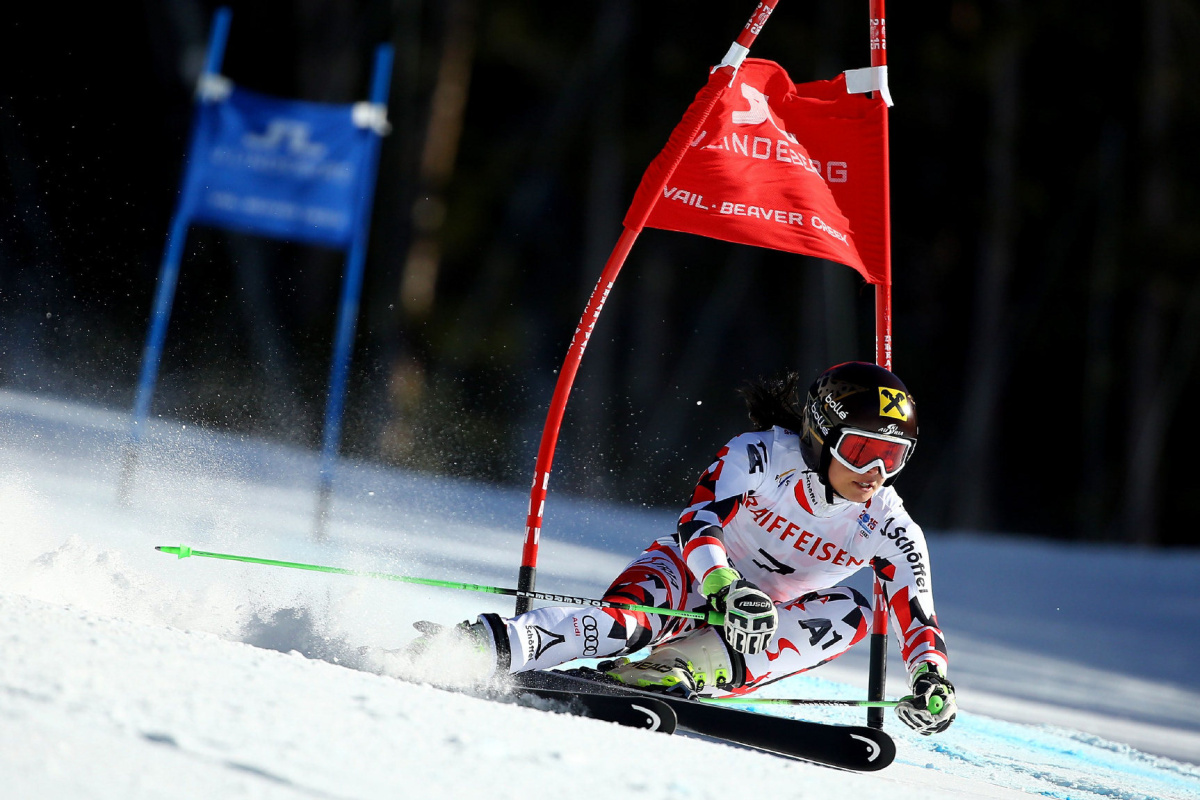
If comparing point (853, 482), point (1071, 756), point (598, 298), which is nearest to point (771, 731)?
point (853, 482)

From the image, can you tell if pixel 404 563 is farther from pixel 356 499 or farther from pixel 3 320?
pixel 3 320

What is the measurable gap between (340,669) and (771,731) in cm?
130

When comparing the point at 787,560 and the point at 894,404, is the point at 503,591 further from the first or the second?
the point at 894,404

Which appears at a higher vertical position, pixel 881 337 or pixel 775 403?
pixel 881 337

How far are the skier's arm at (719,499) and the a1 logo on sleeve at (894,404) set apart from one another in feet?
1.42

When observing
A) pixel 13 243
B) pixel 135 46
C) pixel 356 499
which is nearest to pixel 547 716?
pixel 356 499

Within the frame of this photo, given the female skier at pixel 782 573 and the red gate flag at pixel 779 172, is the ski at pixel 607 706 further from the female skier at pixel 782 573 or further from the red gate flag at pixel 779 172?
the red gate flag at pixel 779 172

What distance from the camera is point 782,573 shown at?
4.00m

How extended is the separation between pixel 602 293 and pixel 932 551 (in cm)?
911

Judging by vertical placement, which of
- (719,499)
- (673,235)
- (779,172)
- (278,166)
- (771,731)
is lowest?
(771,731)

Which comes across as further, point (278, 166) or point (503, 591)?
point (278, 166)

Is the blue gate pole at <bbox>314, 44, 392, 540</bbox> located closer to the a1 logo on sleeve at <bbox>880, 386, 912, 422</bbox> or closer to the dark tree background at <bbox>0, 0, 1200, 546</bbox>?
the a1 logo on sleeve at <bbox>880, 386, 912, 422</bbox>

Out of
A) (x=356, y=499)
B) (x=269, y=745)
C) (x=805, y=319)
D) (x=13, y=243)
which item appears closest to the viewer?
(x=269, y=745)

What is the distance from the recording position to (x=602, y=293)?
4211mm
